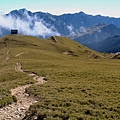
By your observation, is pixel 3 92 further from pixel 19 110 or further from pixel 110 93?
pixel 110 93

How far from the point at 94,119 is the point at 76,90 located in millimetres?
10196

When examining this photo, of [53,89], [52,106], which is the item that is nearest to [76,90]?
[53,89]

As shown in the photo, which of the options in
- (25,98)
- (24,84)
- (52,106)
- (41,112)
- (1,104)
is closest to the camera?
(41,112)

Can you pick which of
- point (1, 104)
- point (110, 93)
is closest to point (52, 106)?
point (1, 104)

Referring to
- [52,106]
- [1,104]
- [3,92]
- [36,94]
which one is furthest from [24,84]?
[52,106]

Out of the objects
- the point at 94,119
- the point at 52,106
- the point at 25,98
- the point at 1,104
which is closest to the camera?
the point at 94,119

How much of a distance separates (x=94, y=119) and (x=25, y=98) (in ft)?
33.8

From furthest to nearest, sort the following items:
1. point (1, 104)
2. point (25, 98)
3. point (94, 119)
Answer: point (25, 98), point (1, 104), point (94, 119)

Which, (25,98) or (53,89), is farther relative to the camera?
(53,89)

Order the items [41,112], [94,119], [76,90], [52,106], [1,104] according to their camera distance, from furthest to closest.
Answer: [76,90]
[1,104]
[52,106]
[41,112]
[94,119]

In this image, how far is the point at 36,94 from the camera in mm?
26484

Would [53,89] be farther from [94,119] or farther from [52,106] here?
[94,119]

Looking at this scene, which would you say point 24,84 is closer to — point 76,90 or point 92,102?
point 76,90

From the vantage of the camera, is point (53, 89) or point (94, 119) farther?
point (53, 89)
